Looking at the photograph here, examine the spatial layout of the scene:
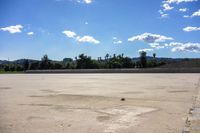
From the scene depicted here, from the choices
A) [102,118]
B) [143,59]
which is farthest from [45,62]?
[102,118]

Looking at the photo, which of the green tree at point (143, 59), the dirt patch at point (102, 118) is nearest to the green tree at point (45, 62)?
the green tree at point (143, 59)

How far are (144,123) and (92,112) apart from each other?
1.96 metres

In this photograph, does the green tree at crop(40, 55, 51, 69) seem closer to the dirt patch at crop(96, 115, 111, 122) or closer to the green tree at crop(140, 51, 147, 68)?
the green tree at crop(140, 51, 147, 68)

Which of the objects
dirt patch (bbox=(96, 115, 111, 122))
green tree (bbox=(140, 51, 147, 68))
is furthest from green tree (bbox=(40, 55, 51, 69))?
dirt patch (bbox=(96, 115, 111, 122))

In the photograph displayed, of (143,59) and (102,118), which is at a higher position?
(143,59)

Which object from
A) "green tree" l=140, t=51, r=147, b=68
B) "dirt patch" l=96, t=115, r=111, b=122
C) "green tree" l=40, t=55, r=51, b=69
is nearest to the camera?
Answer: "dirt patch" l=96, t=115, r=111, b=122

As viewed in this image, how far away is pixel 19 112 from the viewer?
8.55 metres

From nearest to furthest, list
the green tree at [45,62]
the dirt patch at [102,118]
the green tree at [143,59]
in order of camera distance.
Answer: the dirt patch at [102,118] → the green tree at [143,59] → the green tree at [45,62]

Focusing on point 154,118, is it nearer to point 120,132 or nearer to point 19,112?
point 120,132

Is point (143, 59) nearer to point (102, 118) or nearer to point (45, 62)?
point (45, 62)

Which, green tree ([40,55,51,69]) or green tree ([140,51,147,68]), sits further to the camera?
green tree ([40,55,51,69])

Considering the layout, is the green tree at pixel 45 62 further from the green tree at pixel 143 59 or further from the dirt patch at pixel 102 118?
the dirt patch at pixel 102 118

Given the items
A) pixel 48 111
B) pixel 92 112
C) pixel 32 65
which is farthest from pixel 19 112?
pixel 32 65

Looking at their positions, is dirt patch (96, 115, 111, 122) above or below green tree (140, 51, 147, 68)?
below
